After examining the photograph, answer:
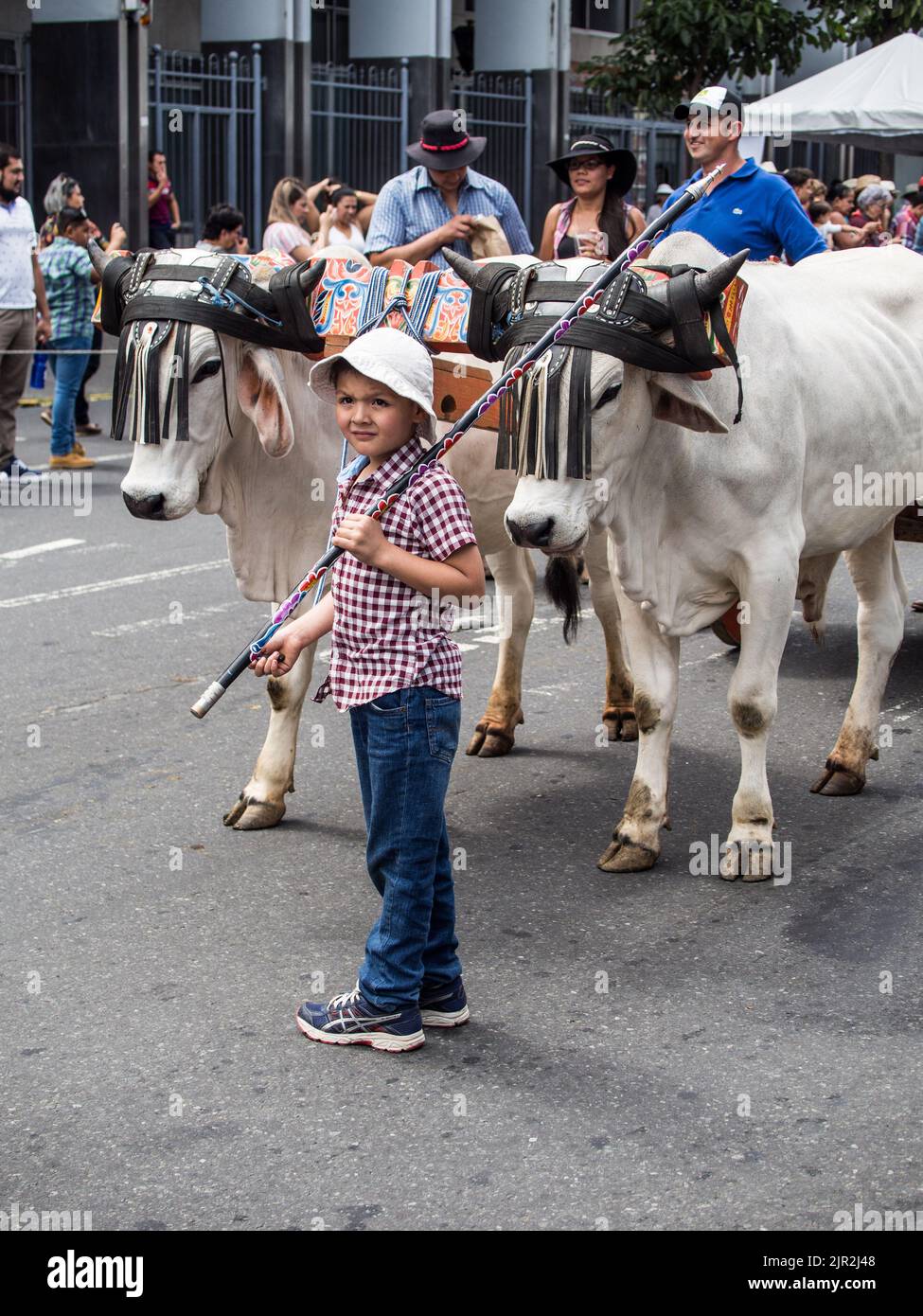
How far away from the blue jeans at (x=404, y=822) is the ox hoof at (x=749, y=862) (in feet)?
4.52

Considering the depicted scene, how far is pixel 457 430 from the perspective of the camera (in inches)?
167

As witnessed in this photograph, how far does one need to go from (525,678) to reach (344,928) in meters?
2.90

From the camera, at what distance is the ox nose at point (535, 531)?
15.1ft

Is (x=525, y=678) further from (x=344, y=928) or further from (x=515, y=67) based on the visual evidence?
(x=515, y=67)

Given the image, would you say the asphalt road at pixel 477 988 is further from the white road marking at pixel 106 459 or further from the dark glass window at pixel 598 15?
the dark glass window at pixel 598 15

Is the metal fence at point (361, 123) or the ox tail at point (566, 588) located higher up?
the metal fence at point (361, 123)

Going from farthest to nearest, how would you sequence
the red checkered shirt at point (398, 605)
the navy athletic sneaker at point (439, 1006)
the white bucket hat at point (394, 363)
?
1. the navy athletic sneaker at point (439, 1006)
2. the red checkered shirt at point (398, 605)
3. the white bucket hat at point (394, 363)

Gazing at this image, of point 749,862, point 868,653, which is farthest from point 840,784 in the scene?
point 749,862

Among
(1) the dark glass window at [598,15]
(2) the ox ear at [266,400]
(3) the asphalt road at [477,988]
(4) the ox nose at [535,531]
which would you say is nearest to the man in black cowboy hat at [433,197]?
(3) the asphalt road at [477,988]

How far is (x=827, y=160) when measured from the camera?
117 feet

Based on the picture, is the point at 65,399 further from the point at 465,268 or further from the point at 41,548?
the point at 465,268

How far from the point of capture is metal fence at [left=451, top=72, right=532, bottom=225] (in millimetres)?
24953

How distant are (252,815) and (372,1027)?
5.39 feet
